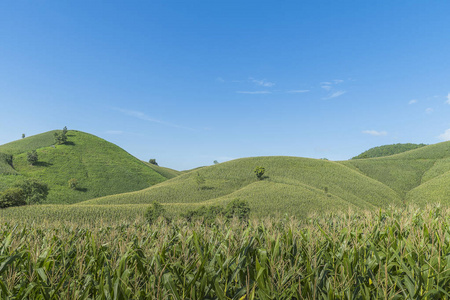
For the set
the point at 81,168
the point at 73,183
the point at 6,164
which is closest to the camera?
the point at 73,183

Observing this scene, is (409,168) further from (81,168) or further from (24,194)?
(81,168)

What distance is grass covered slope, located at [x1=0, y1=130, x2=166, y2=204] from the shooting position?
87900mm

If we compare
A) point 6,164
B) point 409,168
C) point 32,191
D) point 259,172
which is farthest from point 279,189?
point 6,164

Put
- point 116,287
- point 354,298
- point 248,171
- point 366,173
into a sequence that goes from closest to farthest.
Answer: point 116,287 < point 354,298 < point 248,171 < point 366,173

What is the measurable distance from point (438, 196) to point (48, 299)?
3460 inches

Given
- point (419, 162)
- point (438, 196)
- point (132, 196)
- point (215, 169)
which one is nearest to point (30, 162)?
point (132, 196)

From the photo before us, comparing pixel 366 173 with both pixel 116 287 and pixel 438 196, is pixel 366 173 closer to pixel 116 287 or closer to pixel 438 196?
pixel 438 196

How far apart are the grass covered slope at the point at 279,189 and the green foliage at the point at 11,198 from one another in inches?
561

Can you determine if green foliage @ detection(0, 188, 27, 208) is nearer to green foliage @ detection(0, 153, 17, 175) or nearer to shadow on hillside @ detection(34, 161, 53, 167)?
green foliage @ detection(0, 153, 17, 175)

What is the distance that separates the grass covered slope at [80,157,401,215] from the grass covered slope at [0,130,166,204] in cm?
2433

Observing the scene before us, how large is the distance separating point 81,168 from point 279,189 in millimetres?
86024

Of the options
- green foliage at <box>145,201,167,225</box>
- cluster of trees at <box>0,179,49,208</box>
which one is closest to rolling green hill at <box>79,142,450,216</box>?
cluster of trees at <box>0,179,49,208</box>

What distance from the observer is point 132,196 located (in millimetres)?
69438

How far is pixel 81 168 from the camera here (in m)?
104
